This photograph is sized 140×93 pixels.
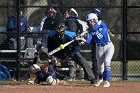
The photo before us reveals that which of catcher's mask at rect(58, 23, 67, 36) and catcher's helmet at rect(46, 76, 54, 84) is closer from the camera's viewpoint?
catcher's helmet at rect(46, 76, 54, 84)

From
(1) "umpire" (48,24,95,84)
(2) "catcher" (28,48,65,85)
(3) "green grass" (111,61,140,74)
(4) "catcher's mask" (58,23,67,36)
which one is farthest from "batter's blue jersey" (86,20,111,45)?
(3) "green grass" (111,61,140,74)

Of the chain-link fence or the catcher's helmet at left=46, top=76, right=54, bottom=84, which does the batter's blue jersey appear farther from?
A: the chain-link fence

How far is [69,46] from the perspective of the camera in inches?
573

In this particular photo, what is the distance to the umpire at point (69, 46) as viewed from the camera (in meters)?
14.4

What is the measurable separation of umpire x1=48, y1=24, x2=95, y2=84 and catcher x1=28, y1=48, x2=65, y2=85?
41 centimetres

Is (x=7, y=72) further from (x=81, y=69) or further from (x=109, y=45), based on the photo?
(x=109, y=45)

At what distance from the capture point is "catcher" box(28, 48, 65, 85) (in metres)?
14.0

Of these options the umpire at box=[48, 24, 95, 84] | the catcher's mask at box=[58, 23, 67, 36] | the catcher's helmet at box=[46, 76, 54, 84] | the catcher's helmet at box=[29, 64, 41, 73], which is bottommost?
the catcher's helmet at box=[46, 76, 54, 84]

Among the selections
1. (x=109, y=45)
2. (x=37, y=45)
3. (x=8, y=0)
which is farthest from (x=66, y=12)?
(x=8, y=0)

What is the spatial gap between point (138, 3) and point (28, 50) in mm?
5751

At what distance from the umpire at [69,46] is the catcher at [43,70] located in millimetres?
414

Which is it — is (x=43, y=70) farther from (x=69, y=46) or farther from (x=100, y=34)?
(x=100, y=34)

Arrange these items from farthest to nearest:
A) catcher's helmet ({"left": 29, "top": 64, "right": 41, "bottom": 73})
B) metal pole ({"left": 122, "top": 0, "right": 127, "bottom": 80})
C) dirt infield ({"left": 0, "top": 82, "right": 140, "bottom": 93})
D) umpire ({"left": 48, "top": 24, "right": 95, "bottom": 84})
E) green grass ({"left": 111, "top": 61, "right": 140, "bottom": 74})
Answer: green grass ({"left": 111, "top": 61, "right": 140, "bottom": 74})
metal pole ({"left": 122, "top": 0, "right": 127, "bottom": 80})
umpire ({"left": 48, "top": 24, "right": 95, "bottom": 84})
catcher's helmet ({"left": 29, "top": 64, "right": 41, "bottom": 73})
dirt infield ({"left": 0, "top": 82, "right": 140, "bottom": 93})

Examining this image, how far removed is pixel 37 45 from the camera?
15.0m
